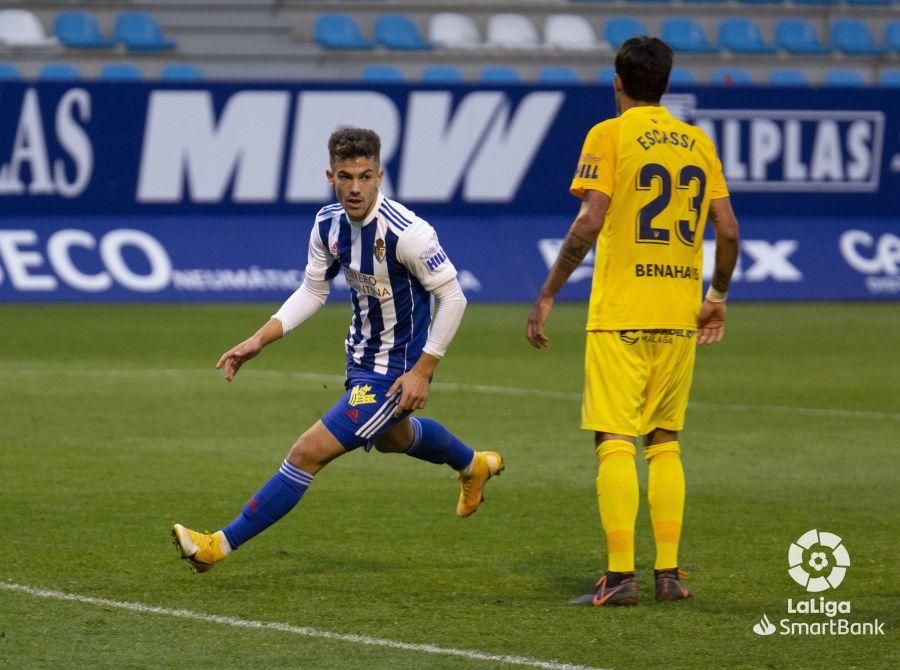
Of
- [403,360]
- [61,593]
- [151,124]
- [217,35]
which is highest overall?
[217,35]

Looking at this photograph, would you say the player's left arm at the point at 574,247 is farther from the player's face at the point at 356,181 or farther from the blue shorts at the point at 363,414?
the player's face at the point at 356,181

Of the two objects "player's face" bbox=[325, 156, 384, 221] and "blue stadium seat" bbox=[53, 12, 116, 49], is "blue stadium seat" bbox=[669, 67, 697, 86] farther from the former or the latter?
"player's face" bbox=[325, 156, 384, 221]

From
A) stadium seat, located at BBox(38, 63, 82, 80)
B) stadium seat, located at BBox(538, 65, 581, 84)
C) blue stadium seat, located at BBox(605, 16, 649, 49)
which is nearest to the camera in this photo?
stadium seat, located at BBox(38, 63, 82, 80)

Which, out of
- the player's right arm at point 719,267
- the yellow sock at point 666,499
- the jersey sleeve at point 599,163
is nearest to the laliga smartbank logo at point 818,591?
the yellow sock at point 666,499

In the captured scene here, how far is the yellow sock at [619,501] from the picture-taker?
611cm

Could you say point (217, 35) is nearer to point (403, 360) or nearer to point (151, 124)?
→ point (151, 124)

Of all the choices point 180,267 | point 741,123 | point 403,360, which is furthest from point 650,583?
point 741,123

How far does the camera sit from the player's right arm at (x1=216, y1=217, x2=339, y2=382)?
21.3 feet

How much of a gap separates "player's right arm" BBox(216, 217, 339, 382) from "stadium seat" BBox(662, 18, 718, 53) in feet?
65.0

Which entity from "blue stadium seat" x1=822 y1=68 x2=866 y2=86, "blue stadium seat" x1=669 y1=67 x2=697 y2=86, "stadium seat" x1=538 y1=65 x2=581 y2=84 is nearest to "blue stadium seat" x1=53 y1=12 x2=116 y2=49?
"stadium seat" x1=538 y1=65 x2=581 y2=84

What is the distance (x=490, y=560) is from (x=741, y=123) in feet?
45.3

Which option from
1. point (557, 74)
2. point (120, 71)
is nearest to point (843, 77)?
point (557, 74)

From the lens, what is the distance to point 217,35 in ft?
79.0

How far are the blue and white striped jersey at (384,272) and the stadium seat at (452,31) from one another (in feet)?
61.9
